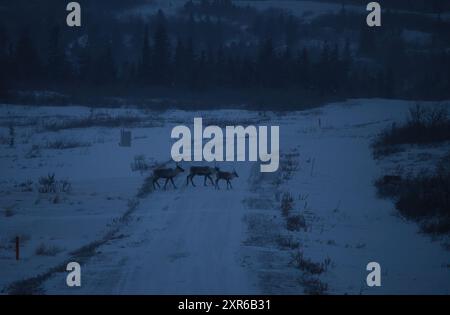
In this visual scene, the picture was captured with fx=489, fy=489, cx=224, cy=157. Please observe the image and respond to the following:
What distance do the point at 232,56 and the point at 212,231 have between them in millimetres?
98602

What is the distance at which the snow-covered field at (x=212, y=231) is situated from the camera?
8570 mm

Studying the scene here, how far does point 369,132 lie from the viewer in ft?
114

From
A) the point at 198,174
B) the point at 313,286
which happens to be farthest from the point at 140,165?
the point at 313,286

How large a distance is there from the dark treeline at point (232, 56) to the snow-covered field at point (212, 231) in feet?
144

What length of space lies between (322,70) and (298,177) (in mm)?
67640

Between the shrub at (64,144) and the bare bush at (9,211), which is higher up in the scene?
the shrub at (64,144)

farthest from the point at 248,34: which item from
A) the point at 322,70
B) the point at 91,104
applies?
the point at 91,104

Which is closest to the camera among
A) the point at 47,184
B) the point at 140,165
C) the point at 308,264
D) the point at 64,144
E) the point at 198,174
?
the point at 308,264

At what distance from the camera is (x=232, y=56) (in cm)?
10712

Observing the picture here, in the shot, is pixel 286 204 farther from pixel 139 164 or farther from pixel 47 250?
pixel 139 164

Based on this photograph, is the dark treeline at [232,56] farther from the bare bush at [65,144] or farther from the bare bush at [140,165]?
the bare bush at [140,165]

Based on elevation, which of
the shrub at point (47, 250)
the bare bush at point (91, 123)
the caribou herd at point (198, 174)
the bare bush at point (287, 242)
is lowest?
the shrub at point (47, 250)

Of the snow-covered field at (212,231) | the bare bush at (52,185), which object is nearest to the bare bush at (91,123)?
the snow-covered field at (212,231)

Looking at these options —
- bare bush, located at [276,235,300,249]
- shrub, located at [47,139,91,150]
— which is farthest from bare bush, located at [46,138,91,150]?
bare bush, located at [276,235,300,249]
